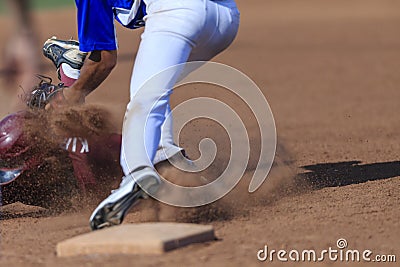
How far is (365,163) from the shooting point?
6465mm

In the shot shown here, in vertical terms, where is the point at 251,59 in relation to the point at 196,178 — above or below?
below

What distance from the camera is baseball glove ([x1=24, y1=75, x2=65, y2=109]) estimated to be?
5066 millimetres

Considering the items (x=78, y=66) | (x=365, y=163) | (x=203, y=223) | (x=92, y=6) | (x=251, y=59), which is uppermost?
(x=92, y=6)

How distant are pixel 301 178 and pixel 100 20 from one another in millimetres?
1797

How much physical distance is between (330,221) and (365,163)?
2098mm

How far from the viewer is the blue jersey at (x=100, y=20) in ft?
16.3

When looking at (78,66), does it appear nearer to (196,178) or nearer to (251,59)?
(196,178)

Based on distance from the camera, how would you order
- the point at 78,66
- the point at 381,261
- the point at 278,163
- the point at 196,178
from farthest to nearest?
the point at 278,163 < the point at 78,66 < the point at 196,178 < the point at 381,261

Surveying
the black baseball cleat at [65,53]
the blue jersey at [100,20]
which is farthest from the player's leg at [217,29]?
the black baseball cleat at [65,53]

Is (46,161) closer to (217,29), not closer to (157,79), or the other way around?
(157,79)

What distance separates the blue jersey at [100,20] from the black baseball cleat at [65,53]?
0.52 metres

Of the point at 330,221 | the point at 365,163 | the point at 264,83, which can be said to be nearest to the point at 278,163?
the point at 365,163

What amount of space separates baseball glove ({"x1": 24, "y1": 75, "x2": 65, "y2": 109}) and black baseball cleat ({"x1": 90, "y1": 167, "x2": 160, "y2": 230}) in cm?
108

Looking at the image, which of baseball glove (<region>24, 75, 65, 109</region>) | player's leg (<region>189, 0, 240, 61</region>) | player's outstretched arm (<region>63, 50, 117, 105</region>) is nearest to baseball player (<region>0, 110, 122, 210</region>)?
baseball glove (<region>24, 75, 65, 109</region>)
